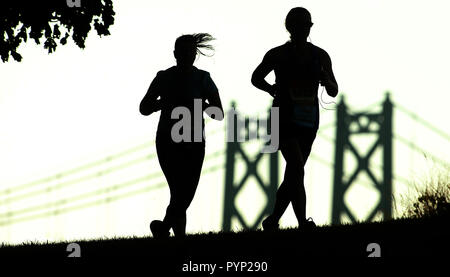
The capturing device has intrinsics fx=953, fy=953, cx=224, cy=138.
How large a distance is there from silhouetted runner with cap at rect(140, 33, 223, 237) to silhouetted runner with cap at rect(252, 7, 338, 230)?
19.6 inches

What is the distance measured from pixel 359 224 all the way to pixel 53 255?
2.87 m

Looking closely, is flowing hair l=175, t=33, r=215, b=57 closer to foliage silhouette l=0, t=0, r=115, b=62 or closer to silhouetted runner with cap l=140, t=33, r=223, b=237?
silhouetted runner with cap l=140, t=33, r=223, b=237

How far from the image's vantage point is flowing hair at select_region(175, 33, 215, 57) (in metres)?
8.16

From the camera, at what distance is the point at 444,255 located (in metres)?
5.97

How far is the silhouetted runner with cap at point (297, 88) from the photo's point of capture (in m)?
7.77

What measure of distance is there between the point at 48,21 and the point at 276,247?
221 inches

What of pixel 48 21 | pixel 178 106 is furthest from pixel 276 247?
pixel 48 21

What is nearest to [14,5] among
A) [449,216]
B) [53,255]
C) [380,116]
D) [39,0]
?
[39,0]

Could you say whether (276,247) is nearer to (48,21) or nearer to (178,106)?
(178,106)

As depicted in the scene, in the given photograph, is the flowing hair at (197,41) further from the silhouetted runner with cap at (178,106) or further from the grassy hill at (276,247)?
the grassy hill at (276,247)

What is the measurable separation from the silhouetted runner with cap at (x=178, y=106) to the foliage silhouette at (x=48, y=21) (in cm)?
310

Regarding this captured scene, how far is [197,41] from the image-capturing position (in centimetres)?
830

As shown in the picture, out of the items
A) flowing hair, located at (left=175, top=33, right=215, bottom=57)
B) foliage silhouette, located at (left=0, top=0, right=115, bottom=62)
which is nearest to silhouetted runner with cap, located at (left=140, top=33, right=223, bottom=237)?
flowing hair, located at (left=175, top=33, right=215, bottom=57)
